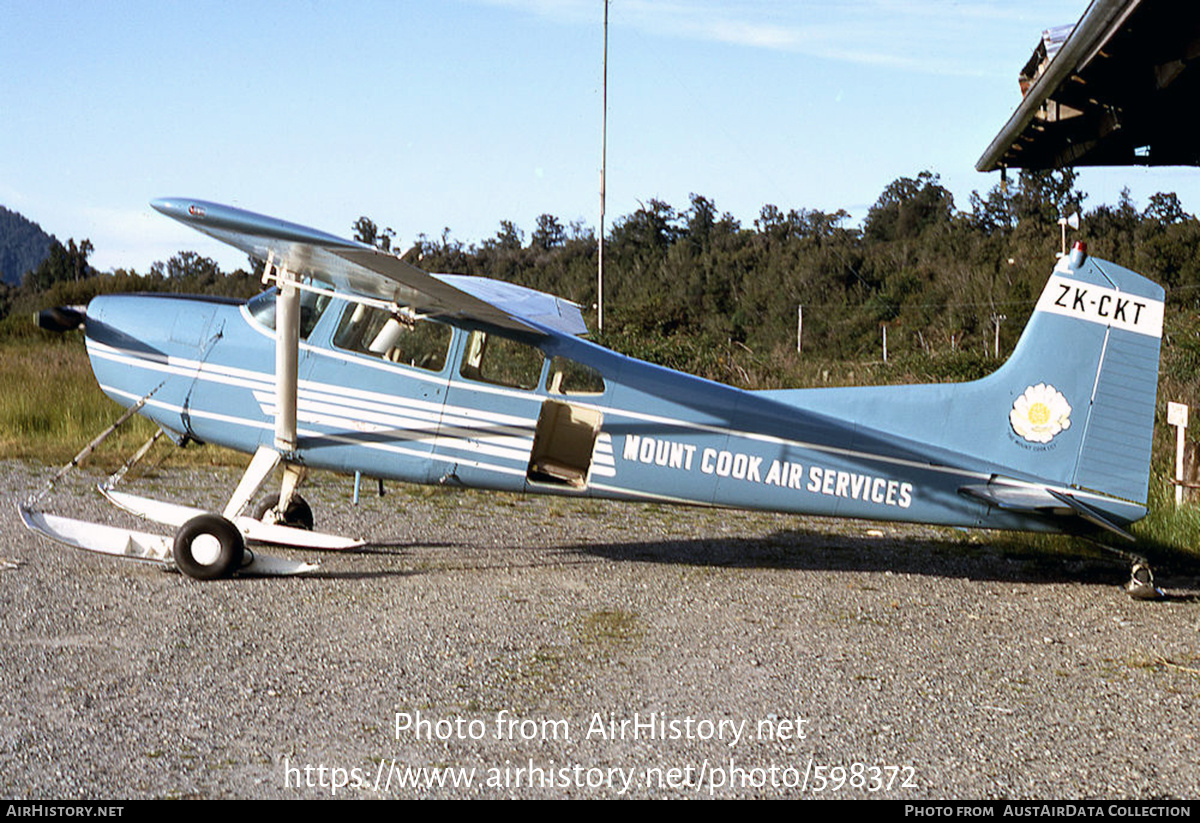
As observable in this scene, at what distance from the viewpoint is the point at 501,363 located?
24.7 ft

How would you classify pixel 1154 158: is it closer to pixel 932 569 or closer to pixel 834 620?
pixel 932 569

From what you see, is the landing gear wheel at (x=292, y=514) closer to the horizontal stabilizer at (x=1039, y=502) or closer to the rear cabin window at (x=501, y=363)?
the rear cabin window at (x=501, y=363)

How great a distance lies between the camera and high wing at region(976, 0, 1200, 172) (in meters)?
6.48

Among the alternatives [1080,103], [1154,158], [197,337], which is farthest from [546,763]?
[1154,158]

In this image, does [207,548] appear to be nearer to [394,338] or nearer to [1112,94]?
[394,338]

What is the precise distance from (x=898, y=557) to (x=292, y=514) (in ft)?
15.8

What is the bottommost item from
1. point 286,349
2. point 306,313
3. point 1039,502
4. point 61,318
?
point 1039,502

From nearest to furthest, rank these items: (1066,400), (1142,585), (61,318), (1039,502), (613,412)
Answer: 1. (1039,502)
2. (1142,585)
3. (1066,400)
4. (613,412)
5. (61,318)

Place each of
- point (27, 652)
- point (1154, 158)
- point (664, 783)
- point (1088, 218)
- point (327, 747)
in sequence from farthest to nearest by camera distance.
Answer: point (1088, 218)
point (1154, 158)
point (27, 652)
point (327, 747)
point (664, 783)

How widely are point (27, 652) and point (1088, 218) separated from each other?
45863 mm

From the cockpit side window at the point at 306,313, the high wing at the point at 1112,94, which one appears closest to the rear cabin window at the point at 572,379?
the cockpit side window at the point at 306,313

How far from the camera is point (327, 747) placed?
4270 millimetres

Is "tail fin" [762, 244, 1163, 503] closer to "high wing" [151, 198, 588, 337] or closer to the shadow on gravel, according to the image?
the shadow on gravel

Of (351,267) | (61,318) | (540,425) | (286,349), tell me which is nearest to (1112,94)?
(540,425)
